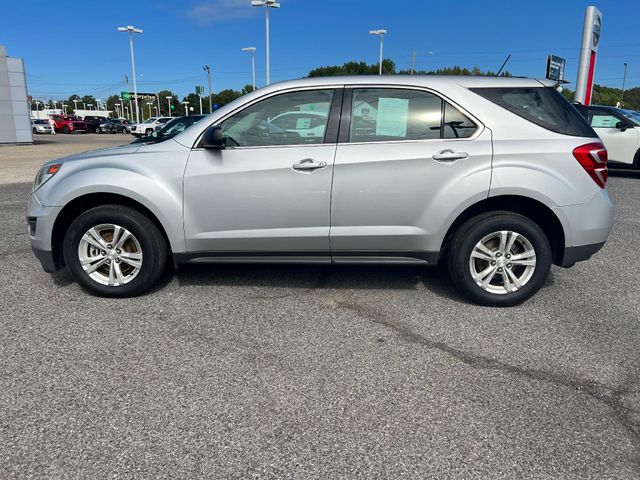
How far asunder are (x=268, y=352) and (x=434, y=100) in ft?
7.64

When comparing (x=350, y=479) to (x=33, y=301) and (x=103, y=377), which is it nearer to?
(x=103, y=377)

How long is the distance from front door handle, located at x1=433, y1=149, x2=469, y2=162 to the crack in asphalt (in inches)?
51.6

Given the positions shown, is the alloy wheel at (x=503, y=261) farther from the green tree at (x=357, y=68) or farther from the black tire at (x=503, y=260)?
the green tree at (x=357, y=68)

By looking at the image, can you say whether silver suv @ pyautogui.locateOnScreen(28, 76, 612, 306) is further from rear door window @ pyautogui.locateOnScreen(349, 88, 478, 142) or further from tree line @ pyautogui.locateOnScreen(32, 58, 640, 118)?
tree line @ pyautogui.locateOnScreen(32, 58, 640, 118)

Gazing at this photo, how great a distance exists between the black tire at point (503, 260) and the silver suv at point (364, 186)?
1cm

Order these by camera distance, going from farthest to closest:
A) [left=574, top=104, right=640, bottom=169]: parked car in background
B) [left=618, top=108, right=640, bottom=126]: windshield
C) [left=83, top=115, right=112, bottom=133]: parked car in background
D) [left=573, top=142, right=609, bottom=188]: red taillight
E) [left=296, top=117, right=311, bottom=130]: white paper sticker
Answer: [left=83, top=115, right=112, bottom=133]: parked car in background
[left=618, top=108, right=640, bottom=126]: windshield
[left=574, top=104, right=640, bottom=169]: parked car in background
[left=296, top=117, right=311, bottom=130]: white paper sticker
[left=573, top=142, right=609, bottom=188]: red taillight

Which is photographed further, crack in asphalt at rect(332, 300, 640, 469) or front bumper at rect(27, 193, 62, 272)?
front bumper at rect(27, 193, 62, 272)

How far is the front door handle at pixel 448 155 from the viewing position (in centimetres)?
383

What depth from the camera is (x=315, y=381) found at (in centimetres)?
297

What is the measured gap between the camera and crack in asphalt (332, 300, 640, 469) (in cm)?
260

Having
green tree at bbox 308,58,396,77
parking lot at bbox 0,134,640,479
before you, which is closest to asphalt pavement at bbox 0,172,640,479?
parking lot at bbox 0,134,640,479

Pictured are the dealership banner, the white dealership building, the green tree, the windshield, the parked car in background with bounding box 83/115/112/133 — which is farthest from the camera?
the green tree

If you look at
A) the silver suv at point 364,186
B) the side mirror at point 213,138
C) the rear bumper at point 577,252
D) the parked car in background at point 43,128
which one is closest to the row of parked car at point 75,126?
the parked car in background at point 43,128

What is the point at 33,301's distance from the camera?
4207 millimetres
